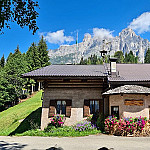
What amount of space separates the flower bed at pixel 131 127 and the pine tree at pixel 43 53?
40667 mm

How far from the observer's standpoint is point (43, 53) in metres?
51.2

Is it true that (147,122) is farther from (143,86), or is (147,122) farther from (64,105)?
(64,105)

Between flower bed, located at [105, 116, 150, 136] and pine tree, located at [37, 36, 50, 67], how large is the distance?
4067 cm

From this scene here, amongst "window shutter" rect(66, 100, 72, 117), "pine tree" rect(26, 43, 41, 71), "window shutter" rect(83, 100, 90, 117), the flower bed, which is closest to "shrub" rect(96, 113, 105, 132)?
"window shutter" rect(83, 100, 90, 117)

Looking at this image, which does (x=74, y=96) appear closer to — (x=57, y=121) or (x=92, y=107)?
(x=92, y=107)

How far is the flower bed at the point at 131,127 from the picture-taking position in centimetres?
965

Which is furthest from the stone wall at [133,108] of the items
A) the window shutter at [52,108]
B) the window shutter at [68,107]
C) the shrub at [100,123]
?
the window shutter at [52,108]

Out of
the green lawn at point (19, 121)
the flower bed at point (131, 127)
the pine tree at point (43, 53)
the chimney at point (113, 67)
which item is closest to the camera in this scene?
the flower bed at point (131, 127)

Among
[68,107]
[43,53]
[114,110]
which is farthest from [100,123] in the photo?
[43,53]

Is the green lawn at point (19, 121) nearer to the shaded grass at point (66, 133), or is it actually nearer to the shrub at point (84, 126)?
the shaded grass at point (66, 133)

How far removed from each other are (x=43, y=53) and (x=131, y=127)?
4510 centimetres

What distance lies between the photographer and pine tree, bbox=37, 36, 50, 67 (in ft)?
163

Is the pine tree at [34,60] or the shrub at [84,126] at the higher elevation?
the pine tree at [34,60]

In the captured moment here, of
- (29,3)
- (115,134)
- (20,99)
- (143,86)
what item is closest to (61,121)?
(115,134)
